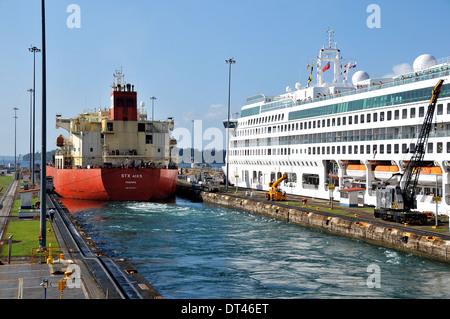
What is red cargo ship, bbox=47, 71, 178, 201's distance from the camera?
62.3 m

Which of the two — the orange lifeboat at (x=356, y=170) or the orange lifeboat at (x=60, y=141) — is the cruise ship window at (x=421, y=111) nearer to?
the orange lifeboat at (x=356, y=170)

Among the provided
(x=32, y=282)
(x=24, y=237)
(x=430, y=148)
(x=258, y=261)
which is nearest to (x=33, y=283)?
(x=32, y=282)

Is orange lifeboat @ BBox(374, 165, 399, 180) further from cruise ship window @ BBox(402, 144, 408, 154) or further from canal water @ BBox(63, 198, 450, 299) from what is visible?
canal water @ BBox(63, 198, 450, 299)

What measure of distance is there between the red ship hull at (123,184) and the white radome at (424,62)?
112 ft

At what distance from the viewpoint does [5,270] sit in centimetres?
2062

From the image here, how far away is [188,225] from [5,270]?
24.9 metres

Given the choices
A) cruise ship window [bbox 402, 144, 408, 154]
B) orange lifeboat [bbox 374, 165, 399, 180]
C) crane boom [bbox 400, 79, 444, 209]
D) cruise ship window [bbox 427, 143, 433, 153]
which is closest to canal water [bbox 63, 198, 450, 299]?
crane boom [bbox 400, 79, 444, 209]

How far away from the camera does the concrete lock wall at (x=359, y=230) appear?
31.2 metres

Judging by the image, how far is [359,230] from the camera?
3794 cm

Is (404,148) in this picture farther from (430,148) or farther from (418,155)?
(430,148)

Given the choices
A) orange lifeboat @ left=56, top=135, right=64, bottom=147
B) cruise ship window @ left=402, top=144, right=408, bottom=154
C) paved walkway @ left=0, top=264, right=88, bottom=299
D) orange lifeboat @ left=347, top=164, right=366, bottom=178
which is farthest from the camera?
orange lifeboat @ left=56, top=135, right=64, bottom=147
